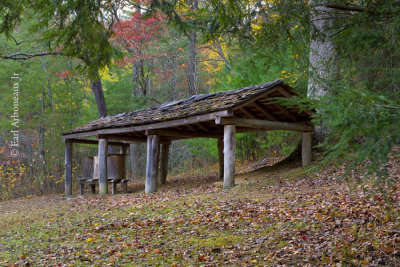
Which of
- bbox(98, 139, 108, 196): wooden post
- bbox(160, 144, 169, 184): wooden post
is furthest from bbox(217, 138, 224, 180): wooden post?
bbox(98, 139, 108, 196): wooden post

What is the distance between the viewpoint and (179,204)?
8328 millimetres

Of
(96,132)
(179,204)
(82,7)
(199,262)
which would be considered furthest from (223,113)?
(96,132)

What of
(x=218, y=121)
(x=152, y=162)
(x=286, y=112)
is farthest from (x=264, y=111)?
(x=152, y=162)

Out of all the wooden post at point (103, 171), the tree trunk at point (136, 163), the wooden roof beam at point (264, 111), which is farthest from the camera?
the tree trunk at point (136, 163)

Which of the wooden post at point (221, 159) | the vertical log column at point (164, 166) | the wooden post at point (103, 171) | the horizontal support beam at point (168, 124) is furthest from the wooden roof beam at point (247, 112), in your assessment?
the vertical log column at point (164, 166)

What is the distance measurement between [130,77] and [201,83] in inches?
231

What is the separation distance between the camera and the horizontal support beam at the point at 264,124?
941cm

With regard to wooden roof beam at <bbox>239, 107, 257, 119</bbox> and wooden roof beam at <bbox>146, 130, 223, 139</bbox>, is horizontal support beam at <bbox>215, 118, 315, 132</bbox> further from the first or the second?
wooden roof beam at <bbox>146, 130, 223, 139</bbox>

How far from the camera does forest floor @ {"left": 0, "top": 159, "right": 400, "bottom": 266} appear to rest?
15.2 feet

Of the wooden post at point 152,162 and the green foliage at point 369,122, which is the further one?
the wooden post at point 152,162

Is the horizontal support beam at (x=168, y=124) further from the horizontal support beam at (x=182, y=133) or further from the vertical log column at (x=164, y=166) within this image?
the vertical log column at (x=164, y=166)

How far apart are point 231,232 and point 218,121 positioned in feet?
12.5

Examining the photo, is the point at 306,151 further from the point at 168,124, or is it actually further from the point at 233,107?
the point at 168,124

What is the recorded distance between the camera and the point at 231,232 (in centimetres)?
585
